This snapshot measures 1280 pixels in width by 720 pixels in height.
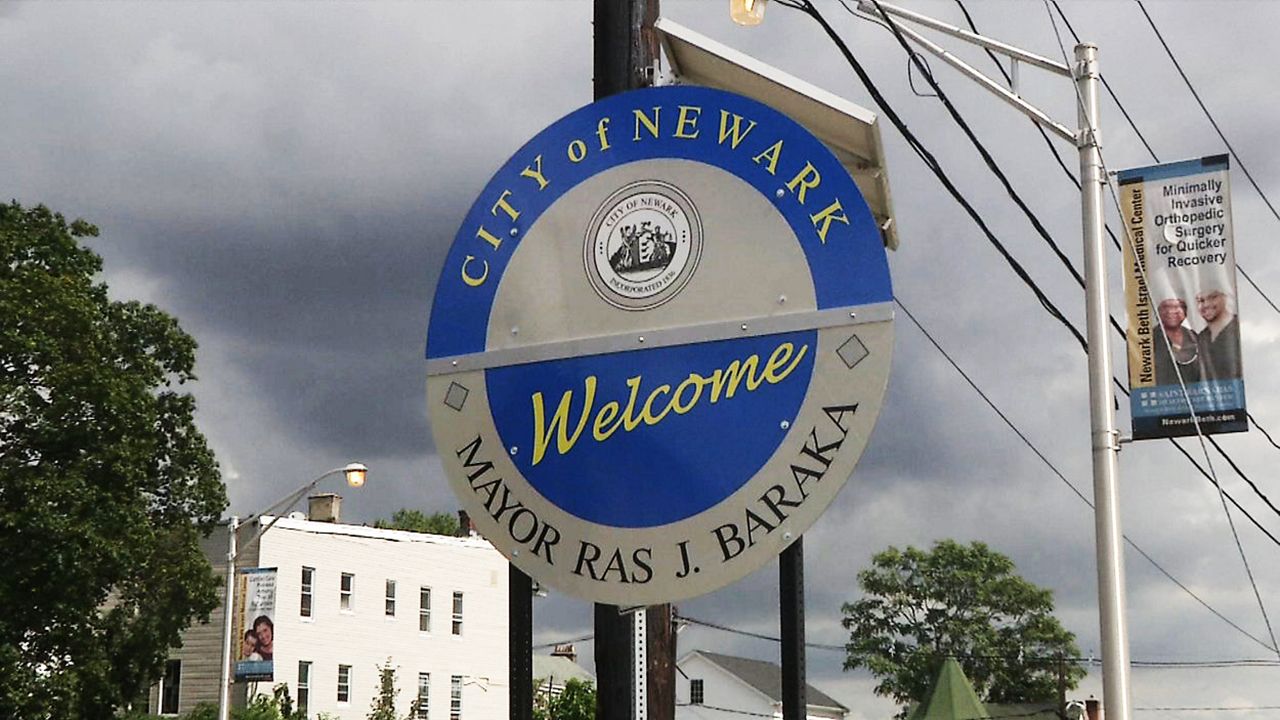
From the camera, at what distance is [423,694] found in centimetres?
5119

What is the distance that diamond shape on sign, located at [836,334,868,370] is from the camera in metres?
3.47

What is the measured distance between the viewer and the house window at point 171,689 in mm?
49062

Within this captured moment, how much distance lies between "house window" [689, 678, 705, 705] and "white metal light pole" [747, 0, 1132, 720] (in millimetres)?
55067

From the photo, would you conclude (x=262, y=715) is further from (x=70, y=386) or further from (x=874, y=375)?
(x=874, y=375)

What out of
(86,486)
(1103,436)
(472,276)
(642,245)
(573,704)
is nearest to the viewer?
(642,245)

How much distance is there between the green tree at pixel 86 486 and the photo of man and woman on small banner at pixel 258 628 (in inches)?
63.9

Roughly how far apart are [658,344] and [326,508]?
49522 millimetres

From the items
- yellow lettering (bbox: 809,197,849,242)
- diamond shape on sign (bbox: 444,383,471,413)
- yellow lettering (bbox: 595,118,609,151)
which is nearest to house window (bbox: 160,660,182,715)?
diamond shape on sign (bbox: 444,383,471,413)

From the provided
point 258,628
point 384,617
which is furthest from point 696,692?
point 258,628

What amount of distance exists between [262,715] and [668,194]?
40.8 m

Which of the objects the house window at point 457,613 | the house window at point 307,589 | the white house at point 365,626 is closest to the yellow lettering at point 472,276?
the white house at point 365,626

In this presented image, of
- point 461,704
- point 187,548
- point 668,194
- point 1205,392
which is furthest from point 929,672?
point 668,194

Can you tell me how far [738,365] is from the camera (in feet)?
11.9

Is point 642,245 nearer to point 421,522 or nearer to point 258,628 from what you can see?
point 258,628
